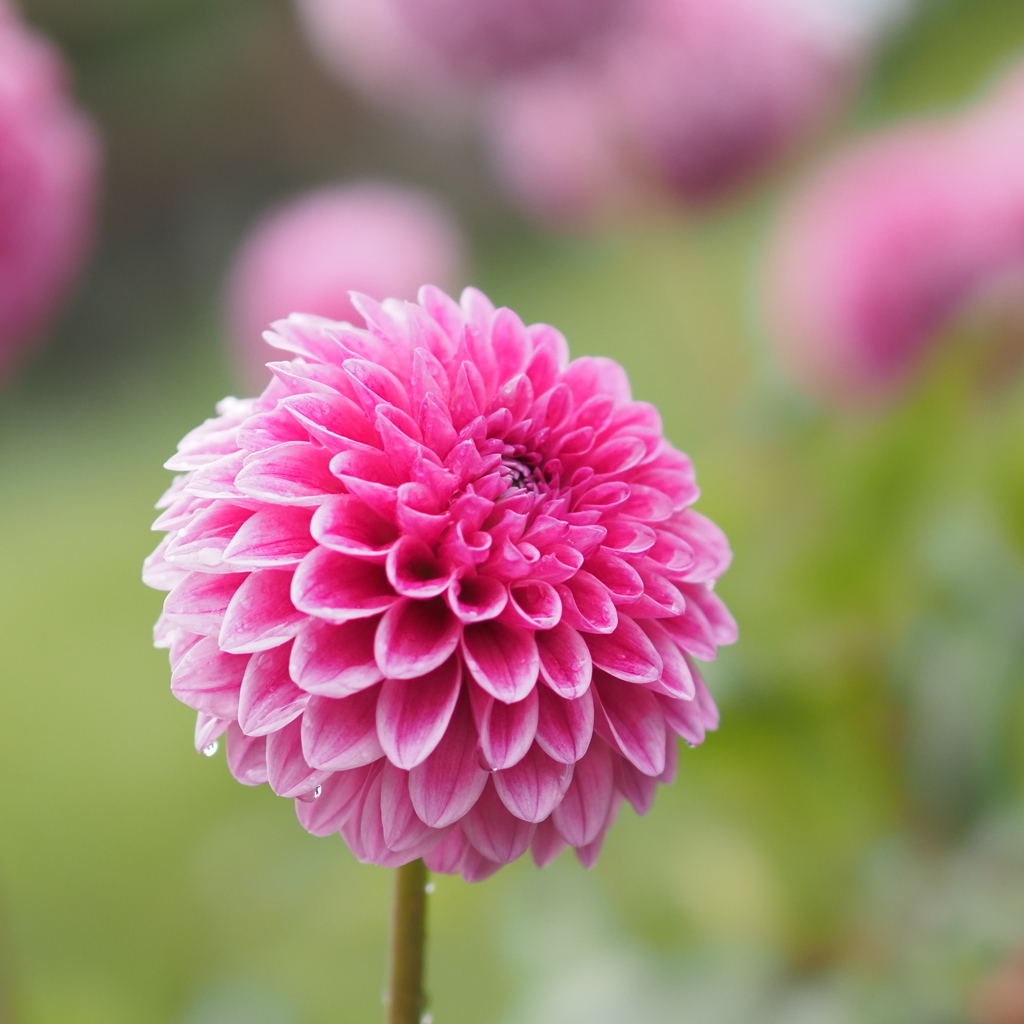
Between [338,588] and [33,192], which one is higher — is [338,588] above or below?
below

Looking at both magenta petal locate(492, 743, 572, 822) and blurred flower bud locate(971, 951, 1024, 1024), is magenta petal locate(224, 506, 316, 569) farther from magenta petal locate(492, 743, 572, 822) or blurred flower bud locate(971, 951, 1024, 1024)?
blurred flower bud locate(971, 951, 1024, 1024)

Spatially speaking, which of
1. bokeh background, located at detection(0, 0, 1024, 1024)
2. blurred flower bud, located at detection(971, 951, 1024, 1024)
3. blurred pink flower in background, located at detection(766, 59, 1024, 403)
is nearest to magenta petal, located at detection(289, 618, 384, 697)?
bokeh background, located at detection(0, 0, 1024, 1024)

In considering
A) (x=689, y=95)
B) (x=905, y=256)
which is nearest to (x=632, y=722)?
(x=905, y=256)

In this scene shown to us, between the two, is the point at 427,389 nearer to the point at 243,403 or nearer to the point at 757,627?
the point at 243,403

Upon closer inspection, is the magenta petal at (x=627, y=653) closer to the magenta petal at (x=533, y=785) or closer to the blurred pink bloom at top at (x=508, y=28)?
the magenta petal at (x=533, y=785)

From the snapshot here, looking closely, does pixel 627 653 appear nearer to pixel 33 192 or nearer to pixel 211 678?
pixel 211 678

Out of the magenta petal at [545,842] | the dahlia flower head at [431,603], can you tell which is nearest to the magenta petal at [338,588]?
the dahlia flower head at [431,603]

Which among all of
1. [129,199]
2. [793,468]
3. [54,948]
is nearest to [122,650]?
[54,948]
